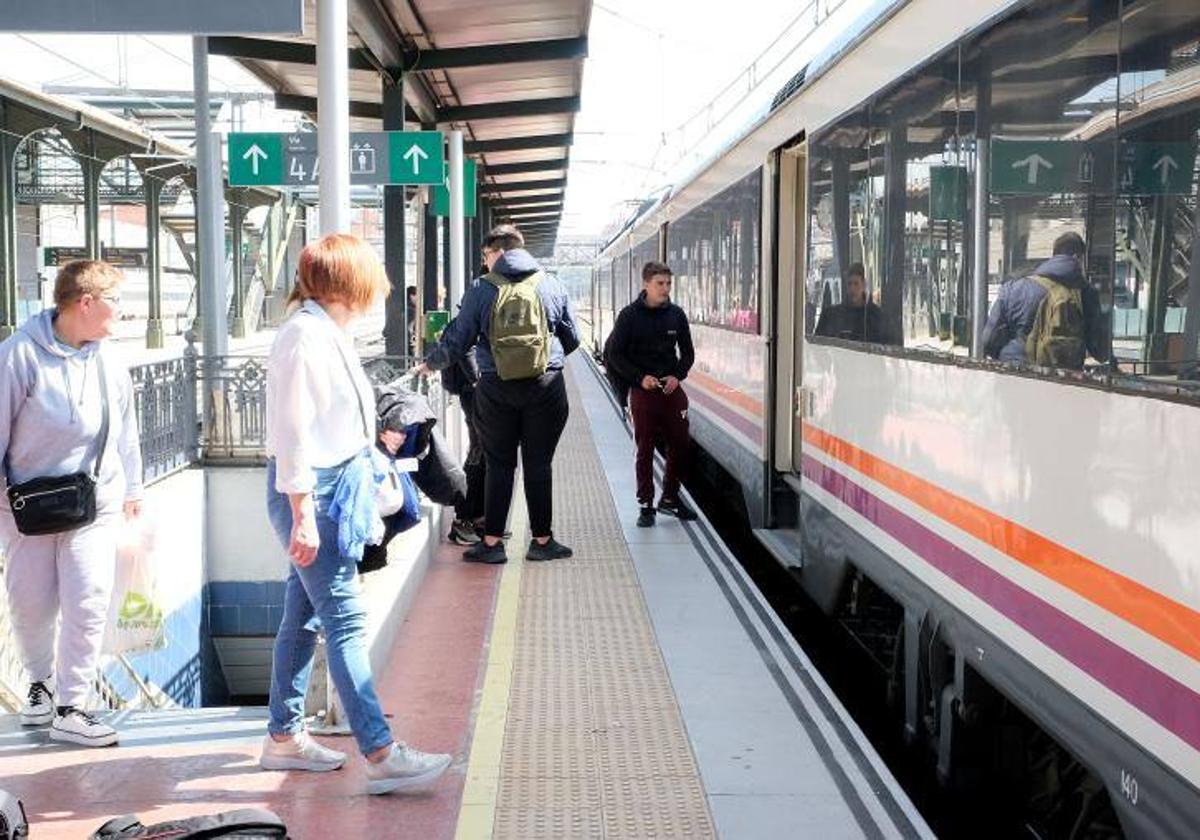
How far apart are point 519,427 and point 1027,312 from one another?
4.09 metres

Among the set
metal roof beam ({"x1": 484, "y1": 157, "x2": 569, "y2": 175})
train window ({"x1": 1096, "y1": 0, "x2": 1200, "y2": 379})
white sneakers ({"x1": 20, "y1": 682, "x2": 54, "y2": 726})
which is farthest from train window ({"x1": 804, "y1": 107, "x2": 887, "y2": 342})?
metal roof beam ({"x1": 484, "y1": 157, "x2": 569, "y2": 175})

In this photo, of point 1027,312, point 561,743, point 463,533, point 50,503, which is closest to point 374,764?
point 561,743

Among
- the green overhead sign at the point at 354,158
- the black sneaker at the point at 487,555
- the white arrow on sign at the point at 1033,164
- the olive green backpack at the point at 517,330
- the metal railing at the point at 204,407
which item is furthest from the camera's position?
the metal railing at the point at 204,407

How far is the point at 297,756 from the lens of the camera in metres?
4.71

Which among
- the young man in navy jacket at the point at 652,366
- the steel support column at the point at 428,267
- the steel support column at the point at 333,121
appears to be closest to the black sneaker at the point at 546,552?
the young man in navy jacket at the point at 652,366

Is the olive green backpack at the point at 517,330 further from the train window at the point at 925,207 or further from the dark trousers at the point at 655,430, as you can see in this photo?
the train window at the point at 925,207

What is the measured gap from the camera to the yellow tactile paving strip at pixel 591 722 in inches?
173

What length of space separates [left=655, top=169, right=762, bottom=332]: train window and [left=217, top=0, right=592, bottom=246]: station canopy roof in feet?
7.52

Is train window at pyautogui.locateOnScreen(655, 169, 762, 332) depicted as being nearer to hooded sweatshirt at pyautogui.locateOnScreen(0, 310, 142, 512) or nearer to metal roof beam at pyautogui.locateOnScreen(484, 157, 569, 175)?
hooded sweatshirt at pyautogui.locateOnScreen(0, 310, 142, 512)

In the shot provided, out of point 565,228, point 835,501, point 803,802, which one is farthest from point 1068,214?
point 565,228

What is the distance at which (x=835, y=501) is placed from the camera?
6.79 metres

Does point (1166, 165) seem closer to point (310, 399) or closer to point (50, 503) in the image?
point (310, 399)

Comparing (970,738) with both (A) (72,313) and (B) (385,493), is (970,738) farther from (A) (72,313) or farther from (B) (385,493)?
(A) (72,313)

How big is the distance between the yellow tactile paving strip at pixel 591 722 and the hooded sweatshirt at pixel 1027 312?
166 cm
